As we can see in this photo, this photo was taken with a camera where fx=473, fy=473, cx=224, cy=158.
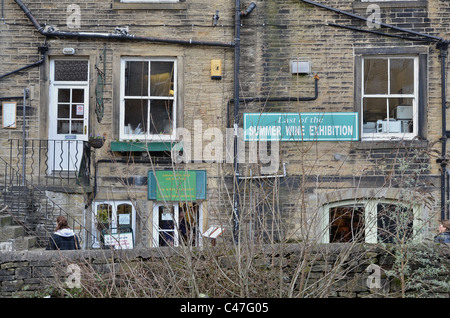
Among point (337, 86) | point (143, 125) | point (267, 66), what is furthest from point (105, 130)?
point (337, 86)

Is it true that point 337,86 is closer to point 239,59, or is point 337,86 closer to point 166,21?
point 239,59

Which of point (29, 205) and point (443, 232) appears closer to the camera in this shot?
point (443, 232)

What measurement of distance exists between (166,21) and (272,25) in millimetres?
2060

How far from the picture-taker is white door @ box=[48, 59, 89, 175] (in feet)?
30.8

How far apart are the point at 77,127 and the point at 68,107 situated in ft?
1.44

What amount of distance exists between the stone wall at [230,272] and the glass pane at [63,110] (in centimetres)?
389

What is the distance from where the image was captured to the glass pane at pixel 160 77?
30.8 feet

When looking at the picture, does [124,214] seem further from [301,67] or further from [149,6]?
[301,67]

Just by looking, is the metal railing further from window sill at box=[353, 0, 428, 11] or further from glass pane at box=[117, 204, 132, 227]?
window sill at box=[353, 0, 428, 11]

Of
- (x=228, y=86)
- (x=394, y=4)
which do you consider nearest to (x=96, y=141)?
(x=228, y=86)

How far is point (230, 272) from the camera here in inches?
211

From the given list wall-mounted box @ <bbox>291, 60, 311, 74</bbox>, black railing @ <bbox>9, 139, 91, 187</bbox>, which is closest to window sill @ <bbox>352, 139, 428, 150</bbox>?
wall-mounted box @ <bbox>291, 60, 311, 74</bbox>

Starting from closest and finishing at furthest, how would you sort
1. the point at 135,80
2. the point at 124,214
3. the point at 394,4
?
the point at 394,4, the point at 124,214, the point at 135,80

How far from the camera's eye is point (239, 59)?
9.10m
